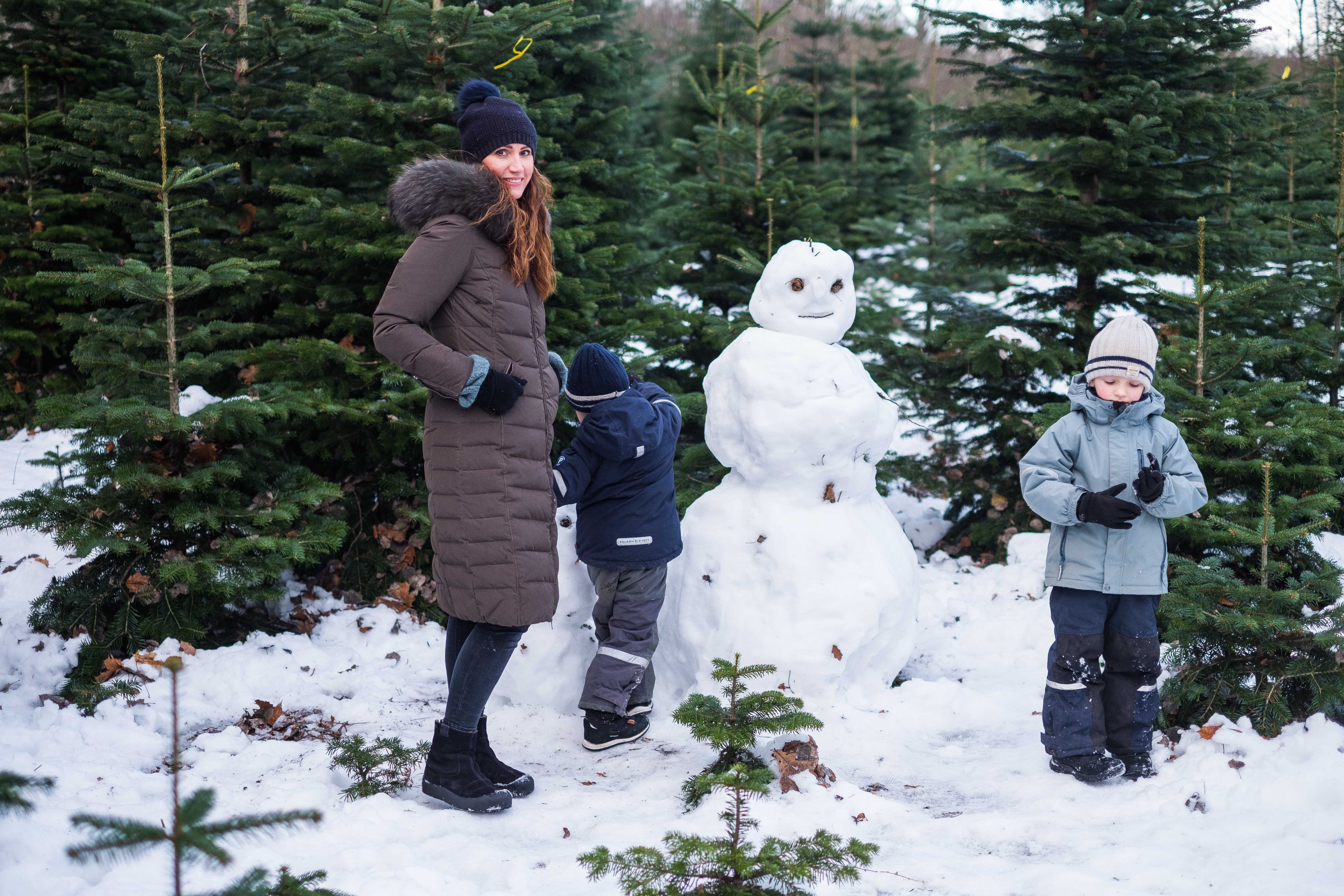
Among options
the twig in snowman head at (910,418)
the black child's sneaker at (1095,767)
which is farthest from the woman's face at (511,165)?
the twig in snowman head at (910,418)

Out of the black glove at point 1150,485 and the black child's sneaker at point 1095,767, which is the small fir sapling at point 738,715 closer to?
the black child's sneaker at point 1095,767

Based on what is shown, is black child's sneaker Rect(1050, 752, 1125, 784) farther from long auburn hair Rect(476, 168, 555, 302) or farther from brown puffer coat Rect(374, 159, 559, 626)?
long auburn hair Rect(476, 168, 555, 302)

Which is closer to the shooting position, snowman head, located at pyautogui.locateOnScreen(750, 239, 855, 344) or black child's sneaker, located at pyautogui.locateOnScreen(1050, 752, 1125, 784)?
black child's sneaker, located at pyautogui.locateOnScreen(1050, 752, 1125, 784)

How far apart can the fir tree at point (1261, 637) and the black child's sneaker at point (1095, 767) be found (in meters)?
0.52

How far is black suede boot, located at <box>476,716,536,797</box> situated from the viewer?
360cm

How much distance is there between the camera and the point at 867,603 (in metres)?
4.48

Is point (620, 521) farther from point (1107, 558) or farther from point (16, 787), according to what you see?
point (16, 787)

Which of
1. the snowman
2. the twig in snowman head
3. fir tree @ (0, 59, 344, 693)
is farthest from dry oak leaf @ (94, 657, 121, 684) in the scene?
the twig in snowman head

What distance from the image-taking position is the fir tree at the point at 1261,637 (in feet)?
12.3

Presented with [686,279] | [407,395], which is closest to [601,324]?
[686,279]

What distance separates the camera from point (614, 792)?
370cm

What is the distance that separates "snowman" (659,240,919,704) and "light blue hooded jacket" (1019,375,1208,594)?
3.14 ft

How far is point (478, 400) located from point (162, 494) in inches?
92.5

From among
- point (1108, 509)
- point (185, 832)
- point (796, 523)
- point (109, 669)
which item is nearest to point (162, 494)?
point (109, 669)
